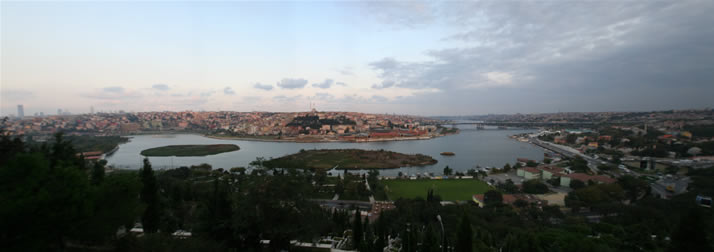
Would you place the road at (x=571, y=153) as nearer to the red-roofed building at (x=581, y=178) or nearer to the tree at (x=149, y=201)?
the red-roofed building at (x=581, y=178)

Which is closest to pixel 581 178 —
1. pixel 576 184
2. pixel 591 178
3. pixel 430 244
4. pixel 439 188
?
pixel 591 178

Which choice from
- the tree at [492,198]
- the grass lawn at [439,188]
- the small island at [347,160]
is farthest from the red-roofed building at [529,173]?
the tree at [492,198]

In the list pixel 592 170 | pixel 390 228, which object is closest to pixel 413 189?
pixel 390 228

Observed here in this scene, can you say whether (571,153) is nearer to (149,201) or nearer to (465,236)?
(465,236)

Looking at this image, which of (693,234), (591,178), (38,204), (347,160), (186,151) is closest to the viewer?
(38,204)

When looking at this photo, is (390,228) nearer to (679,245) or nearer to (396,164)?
(679,245)

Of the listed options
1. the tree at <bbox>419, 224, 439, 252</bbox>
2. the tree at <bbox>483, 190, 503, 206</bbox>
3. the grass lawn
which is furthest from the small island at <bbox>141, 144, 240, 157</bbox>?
the tree at <bbox>419, 224, 439, 252</bbox>

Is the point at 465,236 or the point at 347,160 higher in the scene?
the point at 465,236
